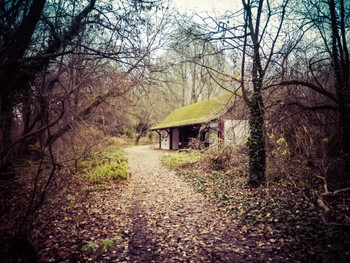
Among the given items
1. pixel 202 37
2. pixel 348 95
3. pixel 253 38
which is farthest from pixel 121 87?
pixel 348 95

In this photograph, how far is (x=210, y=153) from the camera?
9.09 metres

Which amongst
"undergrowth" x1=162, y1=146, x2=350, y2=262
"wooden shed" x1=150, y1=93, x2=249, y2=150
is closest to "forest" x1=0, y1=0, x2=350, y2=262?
"undergrowth" x1=162, y1=146, x2=350, y2=262

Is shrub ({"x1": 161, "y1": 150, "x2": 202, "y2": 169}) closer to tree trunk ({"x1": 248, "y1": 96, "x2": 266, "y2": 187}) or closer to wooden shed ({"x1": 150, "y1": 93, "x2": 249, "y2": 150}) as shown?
wooden shed ({"x1": 150, "y1": 93, "x2": 249, "y2": 150})

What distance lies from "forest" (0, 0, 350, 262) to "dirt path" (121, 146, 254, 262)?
53 millimetres

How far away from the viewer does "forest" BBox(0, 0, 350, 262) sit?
3.32 metres

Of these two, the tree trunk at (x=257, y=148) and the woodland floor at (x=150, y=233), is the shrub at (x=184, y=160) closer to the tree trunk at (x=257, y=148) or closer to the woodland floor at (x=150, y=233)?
the woodland floor at (x=150, y=233)

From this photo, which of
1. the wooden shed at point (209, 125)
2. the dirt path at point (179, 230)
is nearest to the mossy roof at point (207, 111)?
the wooden shed at point (209, 125)

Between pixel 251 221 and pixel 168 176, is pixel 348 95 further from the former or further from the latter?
pixel 168 176

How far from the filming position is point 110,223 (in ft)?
14.8

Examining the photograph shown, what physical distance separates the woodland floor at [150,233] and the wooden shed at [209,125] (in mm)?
A: 3680

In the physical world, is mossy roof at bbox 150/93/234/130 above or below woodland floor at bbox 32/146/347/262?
above

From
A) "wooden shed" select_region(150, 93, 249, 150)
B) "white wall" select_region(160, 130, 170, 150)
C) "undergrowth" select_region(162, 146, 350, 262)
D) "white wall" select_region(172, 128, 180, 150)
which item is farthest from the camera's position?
"white wall" select_region(160, 130, 170, 150)

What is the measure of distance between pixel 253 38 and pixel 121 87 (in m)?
5.17

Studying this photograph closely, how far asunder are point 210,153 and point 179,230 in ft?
17.2
